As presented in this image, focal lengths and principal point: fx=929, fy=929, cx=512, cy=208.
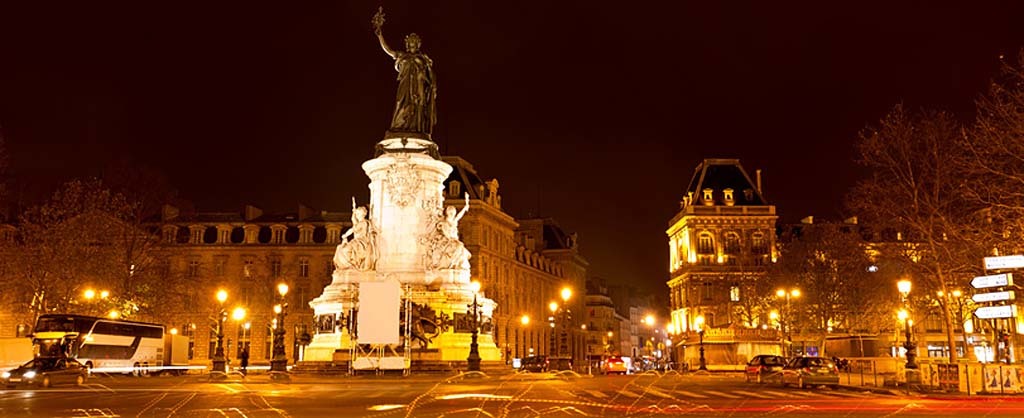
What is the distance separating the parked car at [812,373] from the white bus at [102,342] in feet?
109

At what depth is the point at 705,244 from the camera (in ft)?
352

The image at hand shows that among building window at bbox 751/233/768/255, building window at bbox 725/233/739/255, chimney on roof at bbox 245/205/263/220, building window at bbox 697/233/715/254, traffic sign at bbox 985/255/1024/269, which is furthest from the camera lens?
building window at bbox 697/233/715/254

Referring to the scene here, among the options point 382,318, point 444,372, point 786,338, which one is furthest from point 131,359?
point 786,338

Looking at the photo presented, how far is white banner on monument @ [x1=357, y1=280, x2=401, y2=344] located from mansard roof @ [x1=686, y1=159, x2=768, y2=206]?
286 ft

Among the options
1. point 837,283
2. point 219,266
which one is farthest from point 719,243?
point 219,266

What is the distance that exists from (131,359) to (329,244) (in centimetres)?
3849

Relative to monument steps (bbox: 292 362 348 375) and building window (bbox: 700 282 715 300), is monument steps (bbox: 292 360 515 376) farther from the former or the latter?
building window (bbox: 700 282 715 300)

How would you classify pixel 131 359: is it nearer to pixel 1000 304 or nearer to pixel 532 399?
pixel 532 399

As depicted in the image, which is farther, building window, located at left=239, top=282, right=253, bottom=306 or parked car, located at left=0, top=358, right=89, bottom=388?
building window, located at left=239, top=282, right=253, bottom=306

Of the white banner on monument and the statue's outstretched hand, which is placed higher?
the statue's outstretched hand

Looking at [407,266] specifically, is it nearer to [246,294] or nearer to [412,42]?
[412,42]

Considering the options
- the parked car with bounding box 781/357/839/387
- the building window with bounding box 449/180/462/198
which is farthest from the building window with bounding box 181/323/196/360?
the parked car with bounding box 781/357/839/387

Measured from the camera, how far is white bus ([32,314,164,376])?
154 ft

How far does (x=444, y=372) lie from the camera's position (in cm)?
3869
